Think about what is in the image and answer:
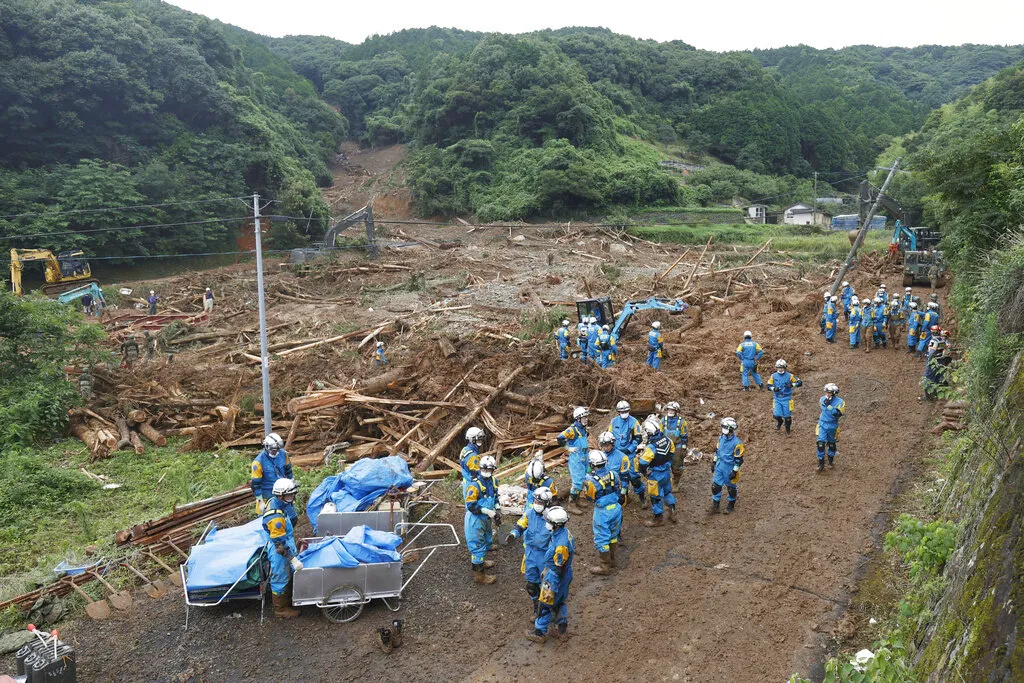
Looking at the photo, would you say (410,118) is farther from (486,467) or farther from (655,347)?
(486,467)

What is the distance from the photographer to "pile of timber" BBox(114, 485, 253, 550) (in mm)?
10344

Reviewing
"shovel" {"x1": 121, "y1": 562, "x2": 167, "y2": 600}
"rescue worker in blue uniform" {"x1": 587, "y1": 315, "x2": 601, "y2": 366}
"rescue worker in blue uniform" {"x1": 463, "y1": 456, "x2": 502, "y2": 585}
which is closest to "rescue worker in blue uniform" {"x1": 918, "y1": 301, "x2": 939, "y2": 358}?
"rescue worker in blue uniform" {"x1": 587, "y1": 315, "x2": 601, "y2": 366}

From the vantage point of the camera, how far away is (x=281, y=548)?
8.25 m

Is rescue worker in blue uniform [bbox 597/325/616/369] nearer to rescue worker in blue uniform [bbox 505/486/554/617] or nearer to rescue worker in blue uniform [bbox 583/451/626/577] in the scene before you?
rescue worker in blue uniform [bbox 583/451/626/577]

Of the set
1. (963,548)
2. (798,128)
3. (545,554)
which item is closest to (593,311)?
(545,554)

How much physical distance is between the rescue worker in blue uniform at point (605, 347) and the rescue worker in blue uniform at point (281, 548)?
11922mm

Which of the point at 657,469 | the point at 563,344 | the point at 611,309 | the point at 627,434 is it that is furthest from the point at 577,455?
the point at 611,309

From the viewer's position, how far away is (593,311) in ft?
75.5

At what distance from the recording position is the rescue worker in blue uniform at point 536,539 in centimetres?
807

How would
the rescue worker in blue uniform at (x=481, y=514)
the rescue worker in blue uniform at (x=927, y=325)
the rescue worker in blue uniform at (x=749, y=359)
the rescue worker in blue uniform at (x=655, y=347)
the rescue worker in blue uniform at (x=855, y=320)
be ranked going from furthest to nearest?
the rescue worker in blue uniform at (x=855, y=320)
the rescue worker in blue uniform at (x=655, y=347)
the rescue worker in blue uniform at (x=927, y=325)
the rescue worker in blue uniform at (x=749, y=359)
the rescue worker in blue uniform at (x=481, y=514)

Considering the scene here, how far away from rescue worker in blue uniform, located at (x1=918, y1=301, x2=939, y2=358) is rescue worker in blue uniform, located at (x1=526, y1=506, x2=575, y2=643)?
14714 millimetres

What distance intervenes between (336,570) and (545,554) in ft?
8.56

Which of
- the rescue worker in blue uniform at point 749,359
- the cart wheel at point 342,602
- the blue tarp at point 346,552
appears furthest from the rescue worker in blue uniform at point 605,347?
the cart wheel at point 342,602

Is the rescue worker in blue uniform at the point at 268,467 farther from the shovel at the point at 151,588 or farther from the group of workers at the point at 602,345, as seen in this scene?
the group of workers at the point at 602,345
